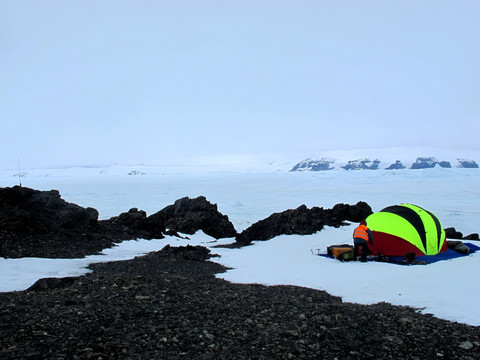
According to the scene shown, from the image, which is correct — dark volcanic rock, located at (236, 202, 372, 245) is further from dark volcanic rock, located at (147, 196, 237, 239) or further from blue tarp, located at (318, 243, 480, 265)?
blue tarp, located at (318, 243, 480, 265)

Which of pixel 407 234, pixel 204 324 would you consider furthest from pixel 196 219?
pixel 204 324

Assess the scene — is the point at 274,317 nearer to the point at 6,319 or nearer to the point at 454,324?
the point at 454,324

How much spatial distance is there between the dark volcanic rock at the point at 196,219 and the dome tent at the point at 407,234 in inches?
519

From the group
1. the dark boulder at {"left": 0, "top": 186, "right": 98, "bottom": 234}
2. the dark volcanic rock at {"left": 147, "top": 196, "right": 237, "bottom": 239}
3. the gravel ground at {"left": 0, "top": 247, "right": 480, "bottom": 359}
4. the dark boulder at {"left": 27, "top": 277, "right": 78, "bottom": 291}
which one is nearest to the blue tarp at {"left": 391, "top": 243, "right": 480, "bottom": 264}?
the gravel ground at {"left": 0, "top": 247, "right": 480, "bottom": 359}

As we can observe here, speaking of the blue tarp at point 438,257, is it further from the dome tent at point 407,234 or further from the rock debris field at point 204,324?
the rock debris field at point 204,324

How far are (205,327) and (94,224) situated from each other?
56.8 ft

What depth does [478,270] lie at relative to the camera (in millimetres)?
11078

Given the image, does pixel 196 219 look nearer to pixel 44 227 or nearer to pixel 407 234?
pixel 44 227

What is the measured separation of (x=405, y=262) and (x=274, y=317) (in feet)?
28.3

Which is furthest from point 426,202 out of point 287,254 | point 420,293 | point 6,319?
point 6,319

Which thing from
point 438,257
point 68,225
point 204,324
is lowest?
point 438,257

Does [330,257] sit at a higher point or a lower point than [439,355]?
lower

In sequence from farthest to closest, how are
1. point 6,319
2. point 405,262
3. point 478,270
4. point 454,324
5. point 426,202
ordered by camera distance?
point 426,202 → point 405,262 → point 478,270 → point 454,324 → point 6,319

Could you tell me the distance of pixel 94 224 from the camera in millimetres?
21422
